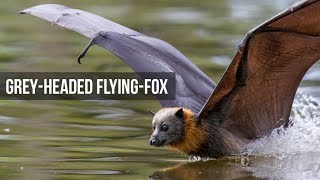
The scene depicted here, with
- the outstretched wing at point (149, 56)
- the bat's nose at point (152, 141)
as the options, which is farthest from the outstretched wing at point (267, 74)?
the bat's nose at point (152, 141)

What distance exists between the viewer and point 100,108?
9.52 metres

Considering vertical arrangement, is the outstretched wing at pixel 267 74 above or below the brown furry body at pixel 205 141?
above

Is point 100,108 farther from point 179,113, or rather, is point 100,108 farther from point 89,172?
point 89,172

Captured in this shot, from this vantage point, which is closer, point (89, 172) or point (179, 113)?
point (89, 172)

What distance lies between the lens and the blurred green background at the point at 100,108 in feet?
24.6

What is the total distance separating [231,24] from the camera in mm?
13844

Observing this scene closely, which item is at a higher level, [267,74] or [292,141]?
[267,74]

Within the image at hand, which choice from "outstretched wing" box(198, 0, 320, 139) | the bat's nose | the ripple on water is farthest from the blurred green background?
"outstretched wing" box(198, 0, 320, 139)

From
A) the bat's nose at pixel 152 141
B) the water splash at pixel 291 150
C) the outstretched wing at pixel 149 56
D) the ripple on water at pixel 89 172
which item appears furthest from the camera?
the outstretched wing at pixel 149 56

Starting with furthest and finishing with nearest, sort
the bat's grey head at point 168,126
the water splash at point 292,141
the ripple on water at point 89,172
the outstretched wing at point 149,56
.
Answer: the outstretched wing at point 149,56, the water splash at point 292,141, the bat's grey head at point 168,126, the ripple on water at point 89,172

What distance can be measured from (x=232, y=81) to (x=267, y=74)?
276 mm

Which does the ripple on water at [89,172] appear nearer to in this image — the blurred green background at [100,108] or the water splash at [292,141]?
the blurred green background at [100,108]

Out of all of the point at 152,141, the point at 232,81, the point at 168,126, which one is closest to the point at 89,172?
the point at 152,141

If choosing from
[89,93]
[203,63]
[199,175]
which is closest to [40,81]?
[89,93]
